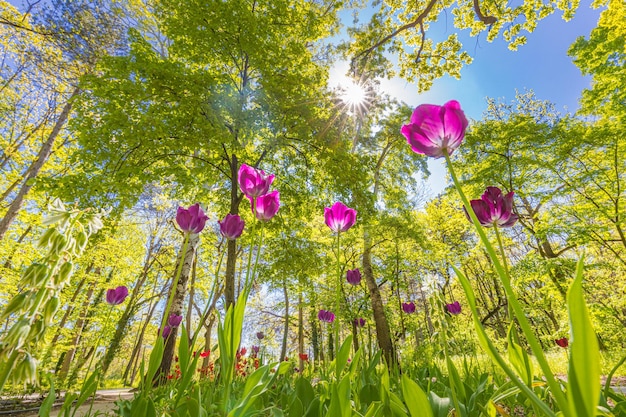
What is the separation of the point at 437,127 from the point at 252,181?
0.87m

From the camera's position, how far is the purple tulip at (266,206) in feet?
4.76

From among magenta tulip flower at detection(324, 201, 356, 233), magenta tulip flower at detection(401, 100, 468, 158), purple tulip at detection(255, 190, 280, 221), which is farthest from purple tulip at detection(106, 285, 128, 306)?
magenta tulip flower at detection(401, 100, 468, 158)

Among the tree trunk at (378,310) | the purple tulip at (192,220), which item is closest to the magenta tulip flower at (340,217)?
the purple tulip at (192,220)

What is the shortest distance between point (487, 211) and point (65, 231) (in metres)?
1.44

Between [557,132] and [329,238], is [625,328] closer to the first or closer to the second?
[557,132]

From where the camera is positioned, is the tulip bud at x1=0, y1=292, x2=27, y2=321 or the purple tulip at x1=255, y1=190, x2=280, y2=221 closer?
the tulip bud at x1=0, y1=292, x2=27, y2=321

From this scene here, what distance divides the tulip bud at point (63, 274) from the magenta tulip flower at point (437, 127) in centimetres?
95

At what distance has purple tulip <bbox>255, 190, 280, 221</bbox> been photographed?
57.1 inches

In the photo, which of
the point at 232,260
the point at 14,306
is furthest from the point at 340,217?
the point at 232,260

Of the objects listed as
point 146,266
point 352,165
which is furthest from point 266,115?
point 146,266

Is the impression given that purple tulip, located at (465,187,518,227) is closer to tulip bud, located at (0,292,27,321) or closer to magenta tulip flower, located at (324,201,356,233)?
magenta tulip flower, located at (324,201,356,233)

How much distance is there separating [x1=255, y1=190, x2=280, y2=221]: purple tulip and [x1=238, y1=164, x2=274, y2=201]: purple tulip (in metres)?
0.03

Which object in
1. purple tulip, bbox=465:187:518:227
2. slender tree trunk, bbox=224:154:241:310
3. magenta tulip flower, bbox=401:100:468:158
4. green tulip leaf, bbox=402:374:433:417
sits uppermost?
slender tree trunk, bbox=224:154:241:310

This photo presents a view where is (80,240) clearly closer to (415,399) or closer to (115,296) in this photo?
(415,399)
